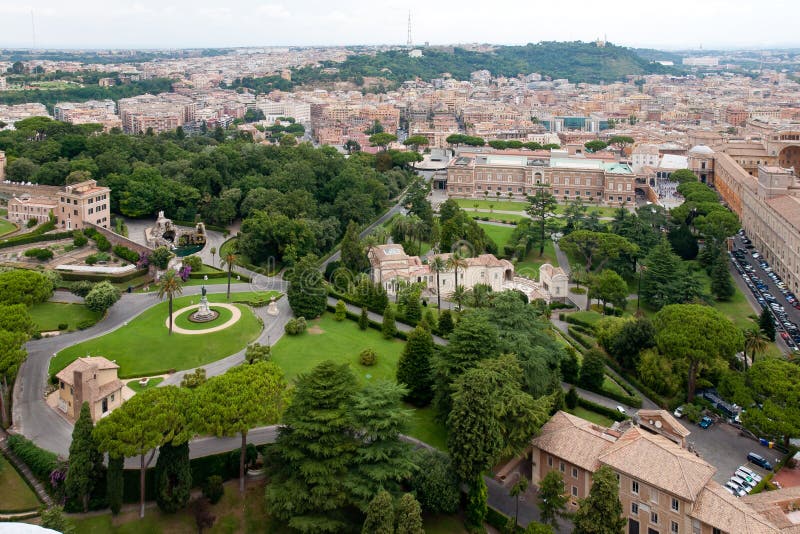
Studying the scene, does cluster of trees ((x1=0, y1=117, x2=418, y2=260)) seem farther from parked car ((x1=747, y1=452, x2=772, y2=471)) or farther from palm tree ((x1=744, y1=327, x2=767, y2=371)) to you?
parked car ((x1=747, y1=452, x2=772, y2=471))

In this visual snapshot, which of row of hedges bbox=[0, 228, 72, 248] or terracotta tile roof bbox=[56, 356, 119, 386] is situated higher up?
row of hedges bbox=[0, 228, 72, 248]

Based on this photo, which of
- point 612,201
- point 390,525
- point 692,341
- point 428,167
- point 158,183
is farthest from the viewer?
point 428,167

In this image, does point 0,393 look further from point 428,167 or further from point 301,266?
point 428,167

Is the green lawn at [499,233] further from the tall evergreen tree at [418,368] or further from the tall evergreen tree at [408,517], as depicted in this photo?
the tall evergreen tree at [408,517]

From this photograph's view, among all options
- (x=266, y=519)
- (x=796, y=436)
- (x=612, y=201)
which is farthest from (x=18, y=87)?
(x=796, y=436)

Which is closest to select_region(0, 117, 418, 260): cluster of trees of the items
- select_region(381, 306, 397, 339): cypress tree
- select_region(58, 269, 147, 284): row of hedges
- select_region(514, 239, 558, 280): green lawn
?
select_region(58, 269, 147, 284): row of hedges

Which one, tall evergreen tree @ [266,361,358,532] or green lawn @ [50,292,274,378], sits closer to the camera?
tall evergreen tree @ [266,361,358,532]

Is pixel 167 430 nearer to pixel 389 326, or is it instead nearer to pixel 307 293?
pixel 389 326
